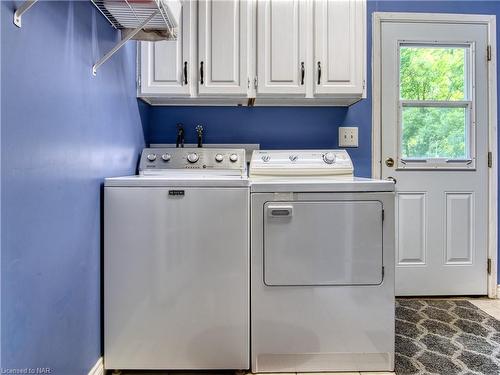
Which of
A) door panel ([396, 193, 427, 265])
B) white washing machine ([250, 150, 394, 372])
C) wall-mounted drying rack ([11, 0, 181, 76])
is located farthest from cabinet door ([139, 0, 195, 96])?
door panel ([396, 193, 427, 265])

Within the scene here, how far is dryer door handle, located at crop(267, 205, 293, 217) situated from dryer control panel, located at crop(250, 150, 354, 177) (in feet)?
1.75

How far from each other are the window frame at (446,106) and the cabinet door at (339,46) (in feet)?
1.83

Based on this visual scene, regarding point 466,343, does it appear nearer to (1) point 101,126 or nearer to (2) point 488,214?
(2) point 488,214

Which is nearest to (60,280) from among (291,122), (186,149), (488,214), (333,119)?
(186,149)

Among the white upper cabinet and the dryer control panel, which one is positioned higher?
the white upper cabinet

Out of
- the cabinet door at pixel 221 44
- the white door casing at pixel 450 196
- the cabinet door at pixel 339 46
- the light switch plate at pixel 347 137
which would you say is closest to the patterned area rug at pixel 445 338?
the white door casing at pixel 450 196

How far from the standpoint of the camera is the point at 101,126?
54.9 inches

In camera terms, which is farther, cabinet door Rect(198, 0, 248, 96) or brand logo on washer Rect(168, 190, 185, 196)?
cabinet door Rect(198, 0, 248, 96)

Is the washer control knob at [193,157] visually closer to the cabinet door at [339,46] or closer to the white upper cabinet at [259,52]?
the white upper cabinet at [259,52]

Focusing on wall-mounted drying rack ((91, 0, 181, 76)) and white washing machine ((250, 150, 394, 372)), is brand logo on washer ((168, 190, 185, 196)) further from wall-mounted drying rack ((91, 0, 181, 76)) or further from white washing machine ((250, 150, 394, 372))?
wall-mounted drying rack ((91, 0, 181, 76))

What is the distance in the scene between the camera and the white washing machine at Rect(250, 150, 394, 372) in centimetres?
145

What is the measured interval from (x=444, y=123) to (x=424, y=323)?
4.54 feet

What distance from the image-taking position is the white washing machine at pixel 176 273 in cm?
143

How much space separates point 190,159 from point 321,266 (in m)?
0.99
